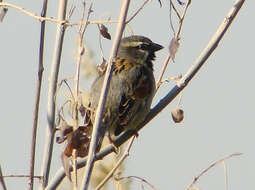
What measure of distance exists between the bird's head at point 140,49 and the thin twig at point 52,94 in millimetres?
2324

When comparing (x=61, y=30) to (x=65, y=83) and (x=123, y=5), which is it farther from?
(x=123, y=5)

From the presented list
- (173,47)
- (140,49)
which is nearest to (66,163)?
(173,47)

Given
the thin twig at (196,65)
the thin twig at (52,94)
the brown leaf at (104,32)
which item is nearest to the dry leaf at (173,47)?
the thin twig at (196,65)

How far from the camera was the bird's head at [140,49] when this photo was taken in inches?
213

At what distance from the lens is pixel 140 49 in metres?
5.45

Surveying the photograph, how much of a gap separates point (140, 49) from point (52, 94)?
2491mm

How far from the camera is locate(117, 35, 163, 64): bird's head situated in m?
5.42

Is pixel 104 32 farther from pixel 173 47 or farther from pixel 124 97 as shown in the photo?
pixel 124 97

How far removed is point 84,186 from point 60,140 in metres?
0.57

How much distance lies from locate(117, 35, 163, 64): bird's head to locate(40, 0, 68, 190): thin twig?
2324 millimetres

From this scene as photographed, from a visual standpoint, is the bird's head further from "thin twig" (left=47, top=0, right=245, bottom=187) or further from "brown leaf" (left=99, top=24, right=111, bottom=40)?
"brown leaf" (left=99, top=24, right=111, bottom=40)

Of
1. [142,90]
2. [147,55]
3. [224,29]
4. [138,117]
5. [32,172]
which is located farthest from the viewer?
[147,55]

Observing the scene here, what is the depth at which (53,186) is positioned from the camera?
290 centimetres

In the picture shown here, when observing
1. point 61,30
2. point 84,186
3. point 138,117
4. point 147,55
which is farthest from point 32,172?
point 147,55
